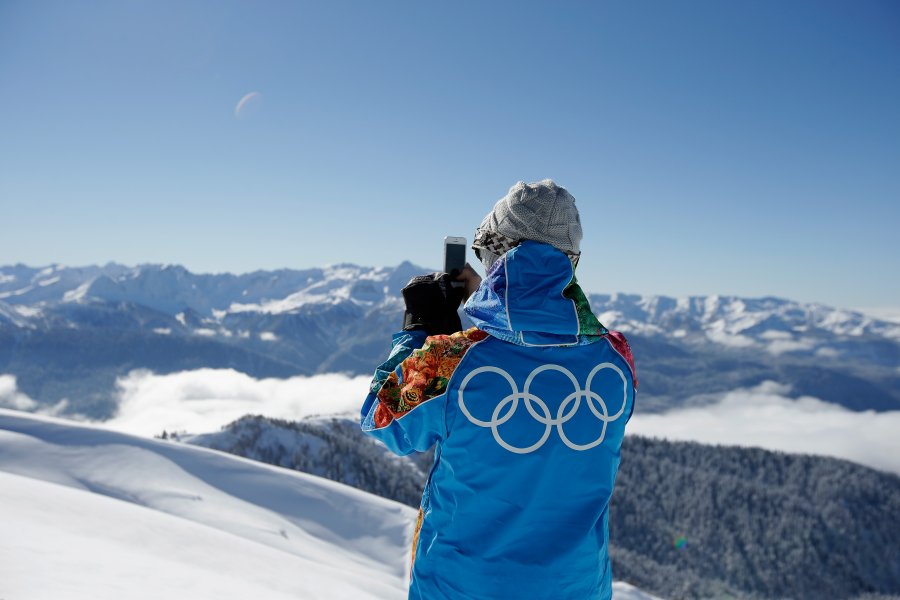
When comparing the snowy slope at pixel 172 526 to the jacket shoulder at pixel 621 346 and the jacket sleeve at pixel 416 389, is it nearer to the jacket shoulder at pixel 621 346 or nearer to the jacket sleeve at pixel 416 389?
the jacket sleeve at pixel 416 389

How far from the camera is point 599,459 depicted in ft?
9.29

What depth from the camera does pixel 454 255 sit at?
340 cm

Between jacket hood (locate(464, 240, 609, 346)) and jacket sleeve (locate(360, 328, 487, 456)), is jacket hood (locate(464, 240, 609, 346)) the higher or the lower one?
the higher one

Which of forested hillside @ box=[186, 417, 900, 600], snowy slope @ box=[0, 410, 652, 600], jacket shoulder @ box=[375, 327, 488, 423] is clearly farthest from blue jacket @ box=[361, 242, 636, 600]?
forested hillside @ box=[186, 417, 900, 600]

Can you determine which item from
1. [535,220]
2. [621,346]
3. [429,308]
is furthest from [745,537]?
[535,220]

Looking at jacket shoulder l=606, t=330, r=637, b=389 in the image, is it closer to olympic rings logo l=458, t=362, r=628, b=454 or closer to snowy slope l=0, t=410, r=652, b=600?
olympic rings logo l=458, t=362, r=628, b=454

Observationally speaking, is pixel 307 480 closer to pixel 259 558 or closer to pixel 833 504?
pixel 259 558

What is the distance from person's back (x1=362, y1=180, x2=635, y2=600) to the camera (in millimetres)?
2654

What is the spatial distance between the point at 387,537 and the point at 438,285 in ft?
91.4

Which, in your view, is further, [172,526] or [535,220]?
[172,526]

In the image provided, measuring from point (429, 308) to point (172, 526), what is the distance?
35.7ft

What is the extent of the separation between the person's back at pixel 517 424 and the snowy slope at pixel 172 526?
5022mm

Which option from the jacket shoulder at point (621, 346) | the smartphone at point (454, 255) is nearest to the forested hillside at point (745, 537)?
the smartphone at point (454, 255)

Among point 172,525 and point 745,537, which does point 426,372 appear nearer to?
point 172,525
